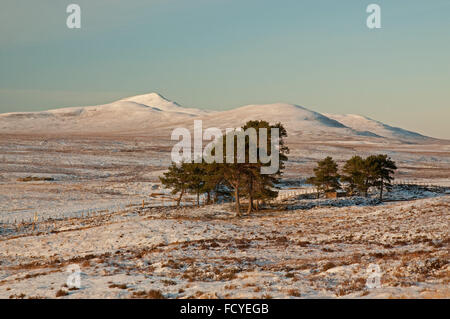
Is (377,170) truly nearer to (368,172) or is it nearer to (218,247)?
(368,172)

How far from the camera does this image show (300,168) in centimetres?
12281

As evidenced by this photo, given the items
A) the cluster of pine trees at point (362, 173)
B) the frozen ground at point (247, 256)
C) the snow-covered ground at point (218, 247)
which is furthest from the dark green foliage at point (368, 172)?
the frozen ground at point (247, 256)

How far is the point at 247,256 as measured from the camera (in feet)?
80.0

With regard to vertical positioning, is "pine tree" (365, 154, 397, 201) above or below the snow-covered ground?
above

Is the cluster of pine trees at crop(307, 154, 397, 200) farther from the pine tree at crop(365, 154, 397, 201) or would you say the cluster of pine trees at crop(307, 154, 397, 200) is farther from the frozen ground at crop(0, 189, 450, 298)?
the frozen ground at crop(0, 189, 450, 298)

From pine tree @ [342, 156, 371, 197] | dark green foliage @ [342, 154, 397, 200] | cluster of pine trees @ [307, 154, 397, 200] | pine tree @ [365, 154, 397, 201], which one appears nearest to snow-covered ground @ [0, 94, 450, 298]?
pine tree @ [342, 156, 371, 197]

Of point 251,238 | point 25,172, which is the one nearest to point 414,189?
point 251,238

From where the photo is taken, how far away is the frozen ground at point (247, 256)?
15.7m

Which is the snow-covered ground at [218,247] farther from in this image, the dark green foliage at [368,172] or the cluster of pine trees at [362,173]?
the cluster of pine trees at [362,173]

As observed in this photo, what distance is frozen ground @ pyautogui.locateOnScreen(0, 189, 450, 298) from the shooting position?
15.7 metres

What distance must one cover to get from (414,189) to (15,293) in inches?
2462

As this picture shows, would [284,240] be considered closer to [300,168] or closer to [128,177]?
[128,177]

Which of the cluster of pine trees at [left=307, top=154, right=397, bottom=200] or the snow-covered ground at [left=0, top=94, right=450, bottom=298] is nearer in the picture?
the snow-covered ground at [left=0, top=94, right=450, bottom=298]
